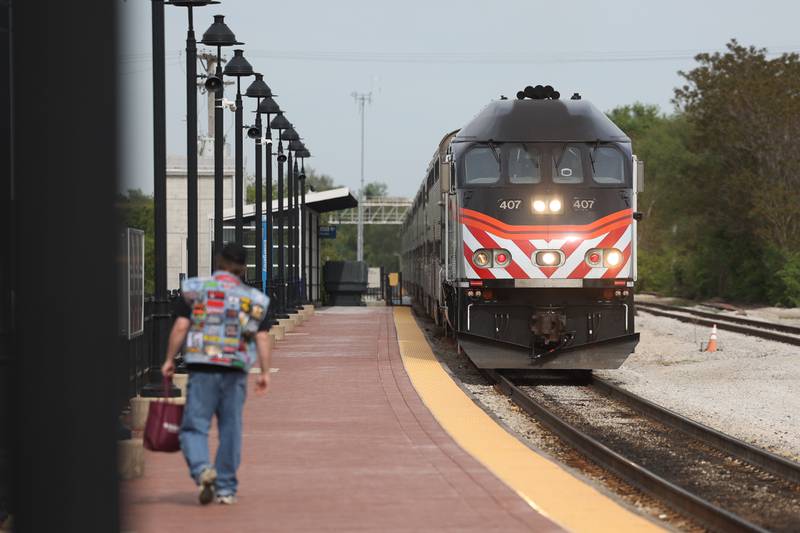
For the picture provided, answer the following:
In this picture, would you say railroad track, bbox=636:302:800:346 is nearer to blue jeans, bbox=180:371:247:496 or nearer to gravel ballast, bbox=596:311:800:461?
gravel ballast, bbox=596:311:800:461

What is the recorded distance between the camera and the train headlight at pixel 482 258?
2050cm

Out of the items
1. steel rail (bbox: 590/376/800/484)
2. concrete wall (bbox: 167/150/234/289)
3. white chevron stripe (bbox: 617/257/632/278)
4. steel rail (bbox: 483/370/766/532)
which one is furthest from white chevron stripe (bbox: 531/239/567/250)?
concrete wall (bbox: 167/150/234/289)

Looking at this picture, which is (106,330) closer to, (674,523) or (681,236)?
(674,523)

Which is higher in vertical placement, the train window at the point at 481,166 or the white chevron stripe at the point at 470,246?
the train window at the point at 481,166

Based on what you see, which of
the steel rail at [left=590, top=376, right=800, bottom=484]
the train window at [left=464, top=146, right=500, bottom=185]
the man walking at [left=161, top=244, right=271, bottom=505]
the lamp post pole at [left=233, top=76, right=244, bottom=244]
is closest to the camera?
the man walking at [left=161, top=244, right=271, bottom=505]

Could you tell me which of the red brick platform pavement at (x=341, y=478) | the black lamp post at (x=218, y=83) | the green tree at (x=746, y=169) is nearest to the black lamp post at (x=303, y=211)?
the green tree at (x=746, y=169)

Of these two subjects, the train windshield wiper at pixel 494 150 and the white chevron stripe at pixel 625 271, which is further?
the train windshield wiper at pixel 494 150

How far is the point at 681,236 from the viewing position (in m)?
71.3

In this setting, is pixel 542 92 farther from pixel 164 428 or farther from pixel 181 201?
pixel 181 201

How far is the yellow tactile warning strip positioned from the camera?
902 cm

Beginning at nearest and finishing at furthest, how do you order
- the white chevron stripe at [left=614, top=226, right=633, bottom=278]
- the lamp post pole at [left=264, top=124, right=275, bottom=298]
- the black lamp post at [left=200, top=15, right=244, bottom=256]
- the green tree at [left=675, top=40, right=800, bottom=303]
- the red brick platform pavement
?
the red brick platform pavement → the white chevron stripe at [left=614, top=226, right=633, bottom=278] → the black lamp post at [left=200, top=15, right=244, bottom=256] → the lamp post pole at [left=264, top=124, right=275, bottom=298] → the green tree at [left=675, top=40, right=800, bottom=303]

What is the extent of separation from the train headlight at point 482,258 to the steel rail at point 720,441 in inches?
101

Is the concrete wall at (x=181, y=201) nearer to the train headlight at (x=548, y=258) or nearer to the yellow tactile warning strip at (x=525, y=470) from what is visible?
the train headlight at (x=548, y=258)

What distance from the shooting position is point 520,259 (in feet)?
67.2
